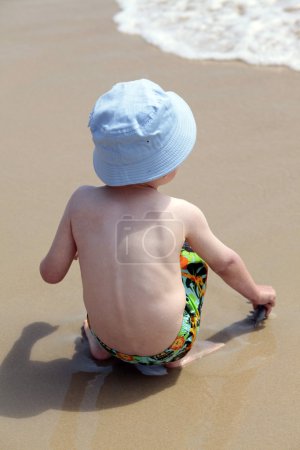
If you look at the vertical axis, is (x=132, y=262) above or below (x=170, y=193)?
above

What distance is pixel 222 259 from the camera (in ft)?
7.02

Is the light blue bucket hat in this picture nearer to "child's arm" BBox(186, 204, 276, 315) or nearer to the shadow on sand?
"child's arm" BBox(186, 204, 276, 315)

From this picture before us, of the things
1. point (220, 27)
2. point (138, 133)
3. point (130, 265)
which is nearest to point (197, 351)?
point (130, 265)

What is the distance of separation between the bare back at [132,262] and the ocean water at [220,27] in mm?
2366

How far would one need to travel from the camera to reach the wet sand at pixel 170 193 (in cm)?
205

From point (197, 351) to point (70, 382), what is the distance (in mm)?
416

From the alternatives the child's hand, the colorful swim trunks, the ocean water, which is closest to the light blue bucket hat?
the colorful swim trunks

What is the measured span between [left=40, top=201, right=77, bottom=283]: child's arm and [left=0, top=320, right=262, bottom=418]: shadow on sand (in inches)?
11.6

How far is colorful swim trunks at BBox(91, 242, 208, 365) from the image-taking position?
216 cm

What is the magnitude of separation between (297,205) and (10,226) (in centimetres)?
117

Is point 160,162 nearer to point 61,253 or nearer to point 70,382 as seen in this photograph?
point 61,253

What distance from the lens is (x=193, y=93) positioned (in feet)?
12.4

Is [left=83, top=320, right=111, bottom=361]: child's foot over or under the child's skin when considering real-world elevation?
under

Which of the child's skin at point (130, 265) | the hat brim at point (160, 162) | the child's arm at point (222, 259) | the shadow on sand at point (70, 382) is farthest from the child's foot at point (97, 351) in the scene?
the hat brim at point (160, 162)
